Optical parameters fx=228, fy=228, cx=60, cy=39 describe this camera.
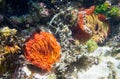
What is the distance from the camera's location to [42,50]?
222 inches

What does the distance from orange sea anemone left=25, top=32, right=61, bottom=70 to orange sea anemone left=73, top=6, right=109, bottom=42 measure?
125cm

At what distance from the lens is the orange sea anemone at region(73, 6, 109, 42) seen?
22.6 feet

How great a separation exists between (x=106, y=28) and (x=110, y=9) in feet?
2.20

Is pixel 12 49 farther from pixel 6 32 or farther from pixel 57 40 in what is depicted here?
pixel 57 40

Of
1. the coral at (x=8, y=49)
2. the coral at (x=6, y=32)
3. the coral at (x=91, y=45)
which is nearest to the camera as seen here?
the coral at (x=8, y=49)

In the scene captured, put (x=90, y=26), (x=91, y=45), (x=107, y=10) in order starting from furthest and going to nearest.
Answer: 1. (x=107, y=10)
2. (x=90, y=26)
3. (x=91, y=45)

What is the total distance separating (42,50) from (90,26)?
2.20 m

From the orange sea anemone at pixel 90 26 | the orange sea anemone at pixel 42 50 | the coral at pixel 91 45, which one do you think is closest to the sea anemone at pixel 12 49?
the orange sea anemone at pixel 42 50

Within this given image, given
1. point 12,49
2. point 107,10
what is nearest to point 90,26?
point 107,10

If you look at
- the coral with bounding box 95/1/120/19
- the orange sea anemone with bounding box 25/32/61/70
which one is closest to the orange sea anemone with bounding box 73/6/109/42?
the coral with bounding box 95/1/120/19

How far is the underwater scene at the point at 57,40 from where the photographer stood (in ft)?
17.9

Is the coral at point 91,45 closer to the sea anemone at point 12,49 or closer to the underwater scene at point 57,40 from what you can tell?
the underwater scene at point 57,40

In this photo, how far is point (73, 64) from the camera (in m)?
6.11

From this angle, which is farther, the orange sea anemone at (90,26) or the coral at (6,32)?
the orange sea anemone at (90,26)
